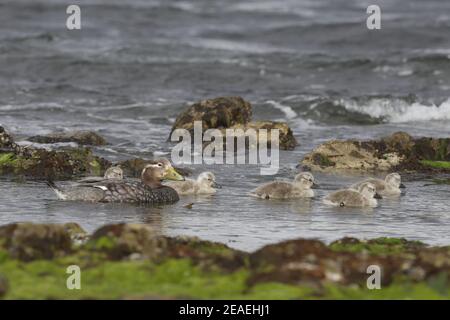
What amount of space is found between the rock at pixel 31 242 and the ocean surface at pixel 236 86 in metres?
2.70

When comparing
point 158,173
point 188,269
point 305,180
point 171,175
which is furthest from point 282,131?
point 188,269

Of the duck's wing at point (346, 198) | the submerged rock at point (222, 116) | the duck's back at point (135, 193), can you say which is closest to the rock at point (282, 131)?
the submerged rock at point (222, 116)

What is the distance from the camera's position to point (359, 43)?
3503cm

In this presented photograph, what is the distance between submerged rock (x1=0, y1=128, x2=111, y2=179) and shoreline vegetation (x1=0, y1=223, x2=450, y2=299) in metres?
6.55

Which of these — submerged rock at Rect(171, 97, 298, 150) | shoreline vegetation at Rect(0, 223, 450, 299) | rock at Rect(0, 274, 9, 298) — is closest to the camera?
rock at Rect(0, 274, 9, 298)

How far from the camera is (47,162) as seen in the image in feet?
53.1

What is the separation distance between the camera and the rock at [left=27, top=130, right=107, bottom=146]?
61.3 ft

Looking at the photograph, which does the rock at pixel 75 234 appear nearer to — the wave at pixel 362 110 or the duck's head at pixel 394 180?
the duck's head at pixel 394 180

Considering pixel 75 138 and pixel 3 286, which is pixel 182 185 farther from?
pixel 3 286

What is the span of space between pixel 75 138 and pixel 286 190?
5.23 m

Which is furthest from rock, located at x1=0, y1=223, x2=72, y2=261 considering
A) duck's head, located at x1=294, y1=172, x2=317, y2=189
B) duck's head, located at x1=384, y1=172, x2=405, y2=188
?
duck's head, located at x1=384, y1=172, x2=405, y2=188

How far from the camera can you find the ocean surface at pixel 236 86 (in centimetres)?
1359

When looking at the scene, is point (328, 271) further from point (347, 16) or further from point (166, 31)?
point (347, 16)

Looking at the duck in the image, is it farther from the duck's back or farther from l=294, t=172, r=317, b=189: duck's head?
l=294, t=172, r=317, b=189: duck's head
